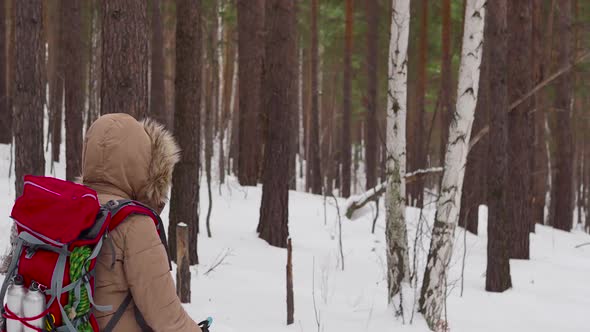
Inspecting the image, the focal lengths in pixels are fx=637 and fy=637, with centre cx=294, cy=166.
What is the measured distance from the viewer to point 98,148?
7.64 feet

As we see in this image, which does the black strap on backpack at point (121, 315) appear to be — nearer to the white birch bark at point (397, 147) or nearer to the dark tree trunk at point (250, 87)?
the white birch bark at point (397, 147)

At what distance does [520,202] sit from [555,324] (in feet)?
11.9

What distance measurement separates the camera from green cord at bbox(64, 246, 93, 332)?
2100 mm

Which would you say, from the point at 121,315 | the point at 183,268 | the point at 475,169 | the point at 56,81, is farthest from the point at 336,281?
the point at 56,81

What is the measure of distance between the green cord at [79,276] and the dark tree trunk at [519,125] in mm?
9292

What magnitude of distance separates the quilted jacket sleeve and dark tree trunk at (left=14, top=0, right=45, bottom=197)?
291 inches

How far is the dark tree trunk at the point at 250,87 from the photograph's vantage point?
1449 cm

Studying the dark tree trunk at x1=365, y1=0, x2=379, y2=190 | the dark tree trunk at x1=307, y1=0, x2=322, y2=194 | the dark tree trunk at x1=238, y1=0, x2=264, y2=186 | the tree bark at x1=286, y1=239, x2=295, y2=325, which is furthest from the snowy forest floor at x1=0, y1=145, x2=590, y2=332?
the dark tree trunk at x1=365, y1=0, x2=379, y2=190

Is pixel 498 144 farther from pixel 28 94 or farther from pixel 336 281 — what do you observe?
pixel 28 94

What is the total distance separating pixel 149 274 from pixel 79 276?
0.23 metres

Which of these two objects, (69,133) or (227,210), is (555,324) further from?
(69,133)

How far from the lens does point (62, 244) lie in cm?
206

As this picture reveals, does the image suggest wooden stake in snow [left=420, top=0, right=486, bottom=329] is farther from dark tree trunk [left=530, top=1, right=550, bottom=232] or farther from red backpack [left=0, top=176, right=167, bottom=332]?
dark tree trunk [left=530, top=1, right=550, bottom=232]

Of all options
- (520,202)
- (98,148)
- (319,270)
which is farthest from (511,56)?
(98,148)
